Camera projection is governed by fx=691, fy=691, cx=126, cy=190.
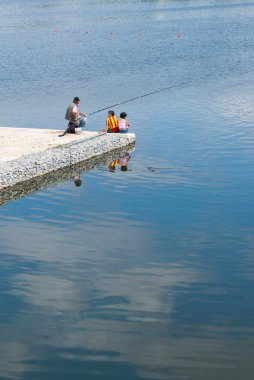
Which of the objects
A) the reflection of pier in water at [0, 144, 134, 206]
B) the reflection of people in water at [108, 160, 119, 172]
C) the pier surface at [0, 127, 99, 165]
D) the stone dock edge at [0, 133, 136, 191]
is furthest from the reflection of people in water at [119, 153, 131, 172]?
the pier surface at [0, 127, 99, 165]

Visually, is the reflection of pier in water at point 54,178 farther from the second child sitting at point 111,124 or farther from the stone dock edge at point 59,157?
Answer: the second child sitting at point 111,124

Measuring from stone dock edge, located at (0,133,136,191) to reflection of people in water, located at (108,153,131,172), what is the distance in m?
0.91

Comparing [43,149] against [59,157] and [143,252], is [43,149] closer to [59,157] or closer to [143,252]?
[59,157]

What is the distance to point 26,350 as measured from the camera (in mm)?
14055

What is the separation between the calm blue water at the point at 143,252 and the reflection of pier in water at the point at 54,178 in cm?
55

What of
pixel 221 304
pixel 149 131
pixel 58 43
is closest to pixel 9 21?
pixel 58 43

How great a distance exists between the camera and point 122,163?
30.0 m

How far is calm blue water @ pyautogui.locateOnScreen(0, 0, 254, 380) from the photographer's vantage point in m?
13.9

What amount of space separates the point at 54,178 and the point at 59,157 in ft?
3.66

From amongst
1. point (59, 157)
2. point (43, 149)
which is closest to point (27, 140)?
point (43, 149)

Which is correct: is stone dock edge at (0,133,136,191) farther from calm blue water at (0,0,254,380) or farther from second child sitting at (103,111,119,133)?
calm blue water at (0,0,254,380)

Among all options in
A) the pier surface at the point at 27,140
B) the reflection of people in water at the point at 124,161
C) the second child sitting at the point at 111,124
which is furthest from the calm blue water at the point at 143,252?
the pier surface at the point at 27,140

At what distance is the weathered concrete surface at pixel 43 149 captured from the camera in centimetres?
2652

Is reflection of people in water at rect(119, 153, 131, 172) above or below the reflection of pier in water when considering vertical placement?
above
